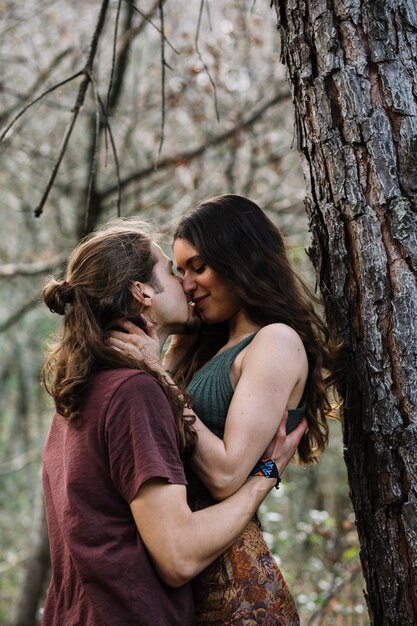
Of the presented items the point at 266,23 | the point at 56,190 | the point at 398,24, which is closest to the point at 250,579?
the point at 398,24

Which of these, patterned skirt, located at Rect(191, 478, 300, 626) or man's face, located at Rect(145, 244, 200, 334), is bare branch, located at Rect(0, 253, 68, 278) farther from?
patterned skirt, located at Rect(191, 478, 300, 626)

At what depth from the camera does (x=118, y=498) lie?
2.23 metres

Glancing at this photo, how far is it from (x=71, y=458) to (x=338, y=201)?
1.18 m

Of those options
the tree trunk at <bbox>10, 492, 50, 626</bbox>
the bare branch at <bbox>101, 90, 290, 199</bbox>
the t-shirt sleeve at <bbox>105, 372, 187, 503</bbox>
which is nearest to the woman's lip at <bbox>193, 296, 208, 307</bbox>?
the t-shirt sleeve at <bbox>105, 372, 187, 503</bbox>

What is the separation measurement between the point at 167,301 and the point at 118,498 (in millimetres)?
762

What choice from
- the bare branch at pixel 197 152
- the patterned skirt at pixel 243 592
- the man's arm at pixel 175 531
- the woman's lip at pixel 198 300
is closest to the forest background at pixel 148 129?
the bare branch at pixel 197 152

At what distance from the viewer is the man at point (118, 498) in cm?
214

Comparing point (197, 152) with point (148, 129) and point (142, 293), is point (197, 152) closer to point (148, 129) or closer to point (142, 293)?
point (148, 129)

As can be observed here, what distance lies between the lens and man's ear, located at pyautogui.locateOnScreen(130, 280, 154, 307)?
8.62ft

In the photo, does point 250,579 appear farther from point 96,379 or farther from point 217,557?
point 96,379

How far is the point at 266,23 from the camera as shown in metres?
8.70

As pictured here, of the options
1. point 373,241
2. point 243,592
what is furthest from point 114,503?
point 373,241

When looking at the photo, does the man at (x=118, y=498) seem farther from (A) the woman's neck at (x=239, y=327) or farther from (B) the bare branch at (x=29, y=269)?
(B) the bare branch at (x=29, y=269)

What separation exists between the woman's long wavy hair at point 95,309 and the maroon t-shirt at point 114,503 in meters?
0.06
